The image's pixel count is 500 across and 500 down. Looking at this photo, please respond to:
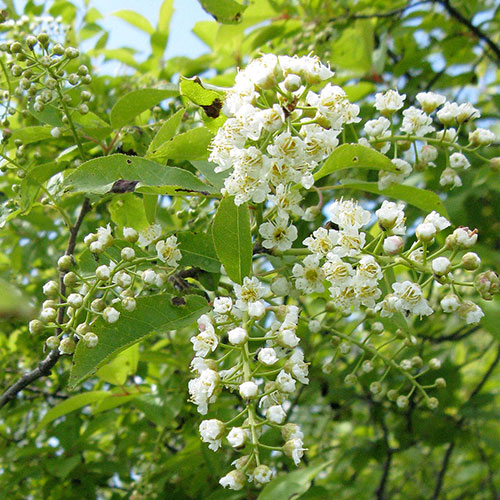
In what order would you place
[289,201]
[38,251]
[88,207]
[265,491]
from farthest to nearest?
[38,251] < [88,207] < [265,491] < [289,201]

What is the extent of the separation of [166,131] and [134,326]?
0.58m

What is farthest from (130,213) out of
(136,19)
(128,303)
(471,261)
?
(136,19)

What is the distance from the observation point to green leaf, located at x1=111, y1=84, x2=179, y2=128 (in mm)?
1821

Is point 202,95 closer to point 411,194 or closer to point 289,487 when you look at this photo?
point 411,194

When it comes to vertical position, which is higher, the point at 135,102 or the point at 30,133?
the point at 30,133

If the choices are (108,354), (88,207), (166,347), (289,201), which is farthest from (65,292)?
(166,347)

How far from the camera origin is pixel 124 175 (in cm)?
147

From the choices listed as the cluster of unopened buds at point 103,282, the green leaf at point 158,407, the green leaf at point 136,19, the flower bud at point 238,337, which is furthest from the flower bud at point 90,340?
the green leaf at point 136,19

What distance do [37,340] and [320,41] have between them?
1.97 metres

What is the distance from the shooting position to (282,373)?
123cm

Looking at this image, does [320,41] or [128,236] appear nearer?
[128,236]

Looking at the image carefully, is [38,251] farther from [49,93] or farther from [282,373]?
[282,373]

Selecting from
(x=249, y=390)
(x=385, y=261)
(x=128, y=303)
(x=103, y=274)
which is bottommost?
(x=249, y=390)

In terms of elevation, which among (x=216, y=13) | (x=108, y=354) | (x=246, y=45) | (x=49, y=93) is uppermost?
(x=246, y=45)
